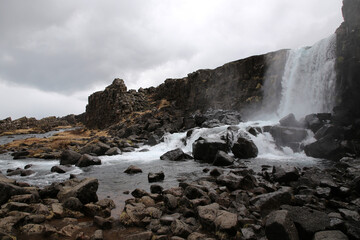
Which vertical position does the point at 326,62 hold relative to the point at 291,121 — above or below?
above

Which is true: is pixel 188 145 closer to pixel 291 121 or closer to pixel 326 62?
pixel 291 121

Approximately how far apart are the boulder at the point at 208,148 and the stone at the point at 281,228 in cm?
1307

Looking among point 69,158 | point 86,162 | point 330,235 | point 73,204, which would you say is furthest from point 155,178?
point 69,158

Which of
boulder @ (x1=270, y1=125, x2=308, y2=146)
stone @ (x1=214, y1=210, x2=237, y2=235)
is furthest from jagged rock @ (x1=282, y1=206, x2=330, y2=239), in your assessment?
boulder @ (x1=270, y1=125, x2=308, y2=146)

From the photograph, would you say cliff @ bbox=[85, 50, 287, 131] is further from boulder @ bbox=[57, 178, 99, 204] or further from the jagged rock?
the jagged rock

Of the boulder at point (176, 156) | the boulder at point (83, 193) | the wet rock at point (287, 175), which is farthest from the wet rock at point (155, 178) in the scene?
the boulder at point (176, 156)

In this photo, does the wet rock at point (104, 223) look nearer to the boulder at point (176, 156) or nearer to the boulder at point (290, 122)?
the boulder at point (176, 156)

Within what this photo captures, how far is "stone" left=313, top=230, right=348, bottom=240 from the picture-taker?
16.3 ft

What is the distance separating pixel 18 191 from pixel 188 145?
1901 centimetres

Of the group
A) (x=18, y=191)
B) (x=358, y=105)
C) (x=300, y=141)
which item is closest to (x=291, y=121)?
(x=300, y=141)

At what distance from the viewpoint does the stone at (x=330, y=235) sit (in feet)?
16.3

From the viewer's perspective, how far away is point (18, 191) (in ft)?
28.6

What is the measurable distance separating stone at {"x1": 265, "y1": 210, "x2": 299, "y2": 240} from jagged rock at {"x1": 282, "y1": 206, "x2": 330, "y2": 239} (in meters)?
0.28

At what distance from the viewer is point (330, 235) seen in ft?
16.6
